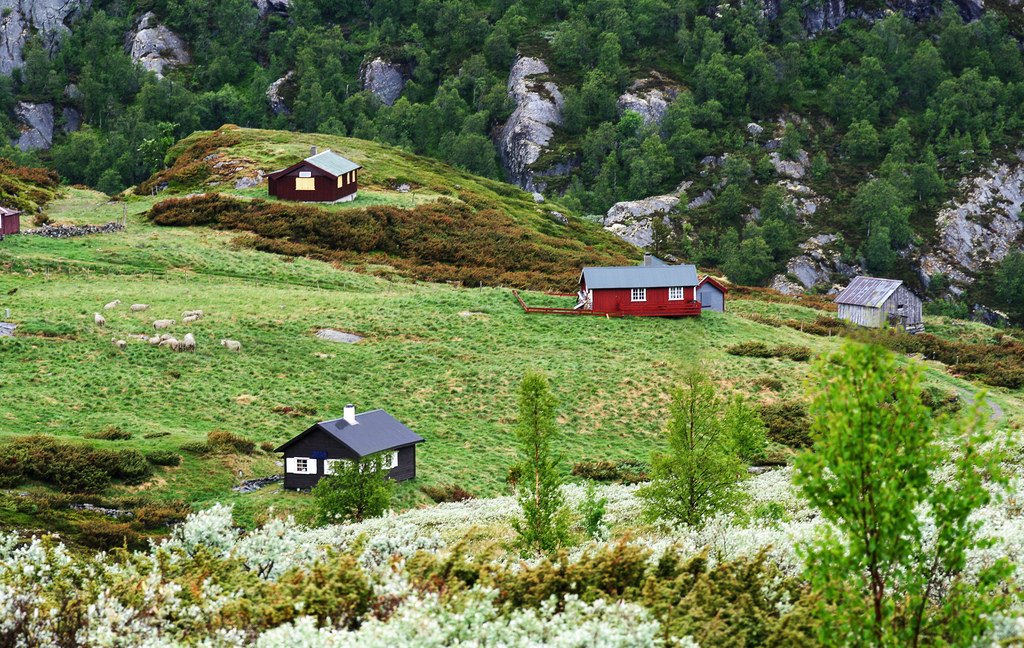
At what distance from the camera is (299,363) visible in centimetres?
6388

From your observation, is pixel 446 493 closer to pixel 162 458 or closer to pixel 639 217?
pixel 162 458

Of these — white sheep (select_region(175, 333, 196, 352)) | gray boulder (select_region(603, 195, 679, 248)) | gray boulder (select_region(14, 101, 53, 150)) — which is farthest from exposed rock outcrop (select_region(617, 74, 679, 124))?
white sheep (select_region(175, 333, 196, 352))

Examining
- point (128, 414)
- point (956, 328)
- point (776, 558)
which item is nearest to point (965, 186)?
point (956, 328)

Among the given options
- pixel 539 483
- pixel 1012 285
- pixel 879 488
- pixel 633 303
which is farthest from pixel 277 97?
pixel 879 488

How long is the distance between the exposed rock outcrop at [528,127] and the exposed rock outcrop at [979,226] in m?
60.0

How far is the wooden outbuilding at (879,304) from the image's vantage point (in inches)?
3684

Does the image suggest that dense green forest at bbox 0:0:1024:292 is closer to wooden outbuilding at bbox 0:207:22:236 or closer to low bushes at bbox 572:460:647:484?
wooden outbuilding at bbox 0:207:22:236

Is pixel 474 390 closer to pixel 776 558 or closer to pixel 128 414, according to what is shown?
pixel 128 414

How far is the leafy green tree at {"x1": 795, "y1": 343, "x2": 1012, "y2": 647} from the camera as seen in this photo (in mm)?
14938

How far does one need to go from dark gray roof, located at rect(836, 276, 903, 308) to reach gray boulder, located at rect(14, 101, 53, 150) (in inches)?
5364

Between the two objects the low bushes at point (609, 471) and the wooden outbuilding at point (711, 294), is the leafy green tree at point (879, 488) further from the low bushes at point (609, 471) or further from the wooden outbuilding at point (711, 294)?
Answer: the wooden outbuilding at point (711, 294)

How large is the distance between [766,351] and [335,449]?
33.3 meters

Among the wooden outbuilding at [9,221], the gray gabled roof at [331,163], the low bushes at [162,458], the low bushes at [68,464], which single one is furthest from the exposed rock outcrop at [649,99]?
the low bushes at [68,464]

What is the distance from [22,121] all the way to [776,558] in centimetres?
18595
